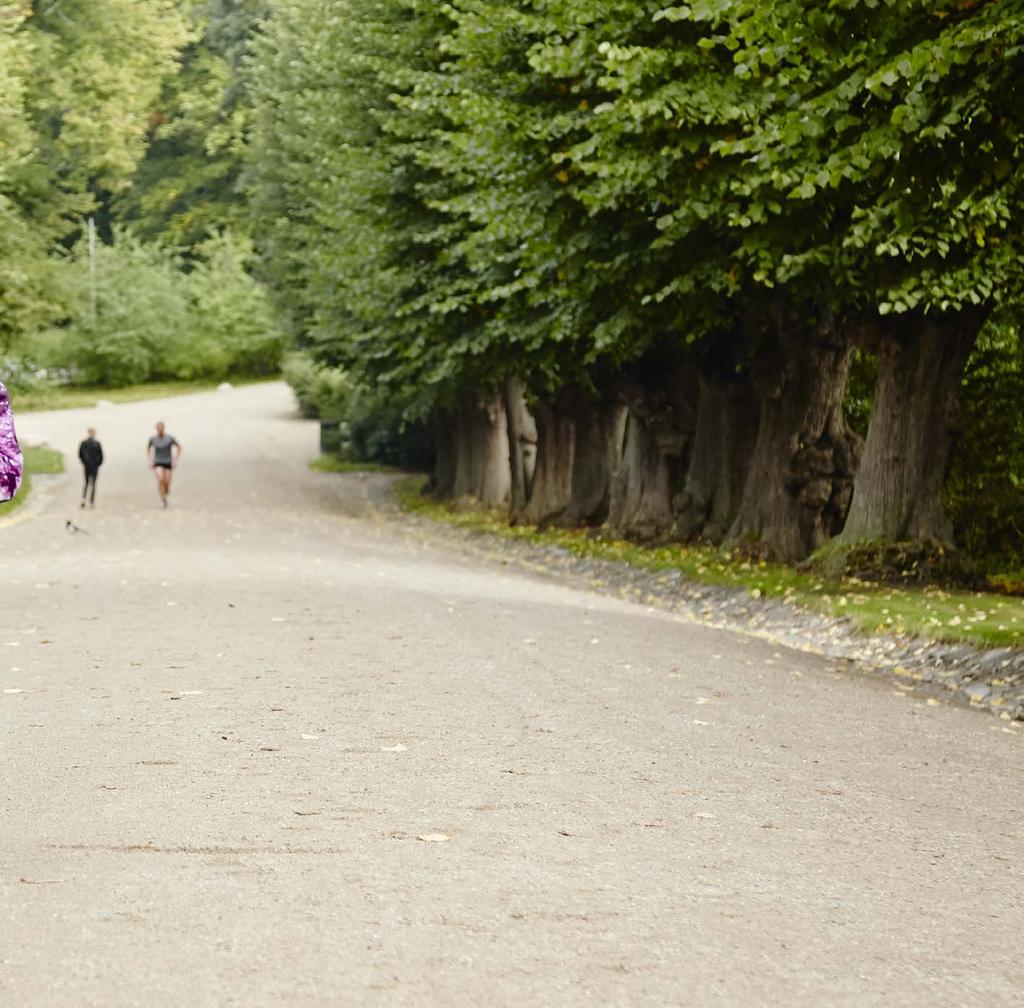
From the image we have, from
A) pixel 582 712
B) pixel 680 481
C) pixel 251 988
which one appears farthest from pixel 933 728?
pixel 680 481

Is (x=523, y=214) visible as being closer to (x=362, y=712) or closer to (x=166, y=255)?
(x=362, y=712)

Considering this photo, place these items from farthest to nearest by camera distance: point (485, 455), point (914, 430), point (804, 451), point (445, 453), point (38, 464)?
point (38, 464)
point (445, 453)
point (485, 455)
point (804, 451)
point (914, 430)

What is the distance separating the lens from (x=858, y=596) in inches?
767

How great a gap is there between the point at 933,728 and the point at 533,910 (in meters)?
5.85

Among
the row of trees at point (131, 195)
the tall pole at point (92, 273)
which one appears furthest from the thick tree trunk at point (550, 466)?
the tall pole at point (92, 273)

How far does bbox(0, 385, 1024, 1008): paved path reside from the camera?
18.4 ft

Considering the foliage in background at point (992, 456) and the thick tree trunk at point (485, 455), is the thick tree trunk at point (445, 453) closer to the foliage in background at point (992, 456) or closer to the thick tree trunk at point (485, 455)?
the thick tree trunk at point (485, 455)

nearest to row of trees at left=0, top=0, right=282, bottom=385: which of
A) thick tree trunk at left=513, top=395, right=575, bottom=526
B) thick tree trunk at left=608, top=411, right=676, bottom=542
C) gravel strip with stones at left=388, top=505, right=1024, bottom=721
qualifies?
thick tree trunk at left=513, top=395, right=575, bottom=526

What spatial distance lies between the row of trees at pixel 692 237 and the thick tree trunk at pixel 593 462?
56mm

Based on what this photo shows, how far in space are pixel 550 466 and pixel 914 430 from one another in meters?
14.9

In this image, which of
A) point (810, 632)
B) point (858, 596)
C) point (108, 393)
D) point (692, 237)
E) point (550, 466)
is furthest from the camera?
point (108, 393)

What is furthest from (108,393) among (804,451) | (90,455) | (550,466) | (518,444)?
(804,451)

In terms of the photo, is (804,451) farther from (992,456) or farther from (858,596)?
(858,596)

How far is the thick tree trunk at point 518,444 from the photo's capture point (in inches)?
1451
